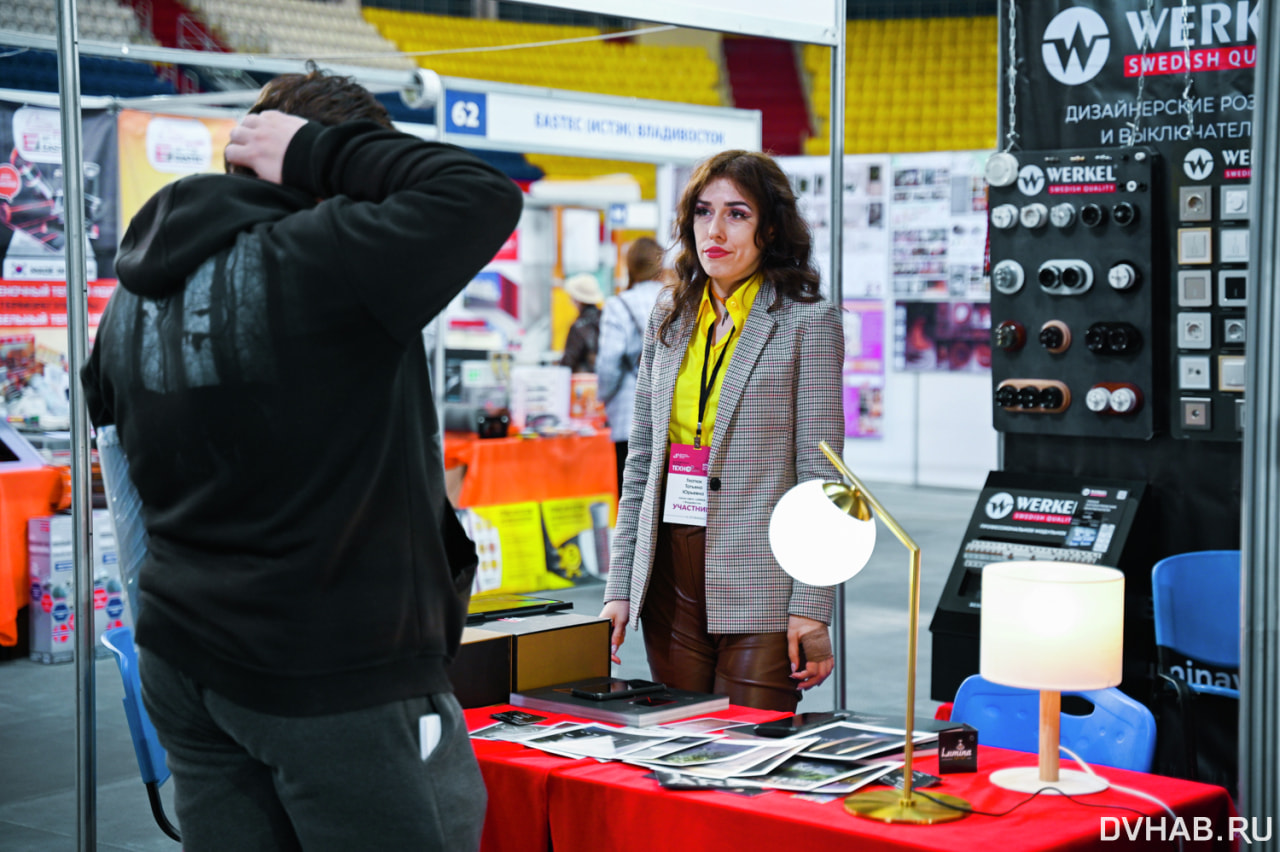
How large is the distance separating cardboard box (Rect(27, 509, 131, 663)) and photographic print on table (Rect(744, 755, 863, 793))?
3.89 m

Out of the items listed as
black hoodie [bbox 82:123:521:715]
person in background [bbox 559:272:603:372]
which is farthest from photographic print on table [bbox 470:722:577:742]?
person in background [bbox 559:272:603:372]

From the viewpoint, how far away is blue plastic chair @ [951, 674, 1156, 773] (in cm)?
211

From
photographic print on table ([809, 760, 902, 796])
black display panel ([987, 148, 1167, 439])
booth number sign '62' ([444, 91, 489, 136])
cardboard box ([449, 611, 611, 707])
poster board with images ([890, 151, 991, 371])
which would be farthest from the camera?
poster board with images ([890, 151, 991, 371])

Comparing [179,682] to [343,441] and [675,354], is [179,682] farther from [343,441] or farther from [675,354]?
[675,354]

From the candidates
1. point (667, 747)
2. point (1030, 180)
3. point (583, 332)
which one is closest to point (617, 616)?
point (667, 747)

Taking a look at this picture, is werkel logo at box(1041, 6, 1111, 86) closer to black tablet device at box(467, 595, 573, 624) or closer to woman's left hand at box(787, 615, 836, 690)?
woman's left hand at box(787, 615, 836, 690)

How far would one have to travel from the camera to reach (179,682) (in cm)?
132

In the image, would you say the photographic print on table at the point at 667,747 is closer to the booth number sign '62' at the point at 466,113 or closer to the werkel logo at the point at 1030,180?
the werkel logo at the point at 1030,180

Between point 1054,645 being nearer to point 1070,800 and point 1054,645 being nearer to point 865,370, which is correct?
point 1070,800

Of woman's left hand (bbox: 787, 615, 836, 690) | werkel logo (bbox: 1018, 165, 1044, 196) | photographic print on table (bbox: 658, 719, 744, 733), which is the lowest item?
photographic print on table (bbox: 658, 719, 744, 733)

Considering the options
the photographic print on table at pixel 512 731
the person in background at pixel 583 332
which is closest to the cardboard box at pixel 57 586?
the person in background at pixel 583 332

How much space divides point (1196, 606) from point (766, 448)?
152 cm

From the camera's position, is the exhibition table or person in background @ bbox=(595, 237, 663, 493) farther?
person in background @ bbox=(595, 237, 663, 493)

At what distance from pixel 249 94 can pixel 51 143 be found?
2.82ft
